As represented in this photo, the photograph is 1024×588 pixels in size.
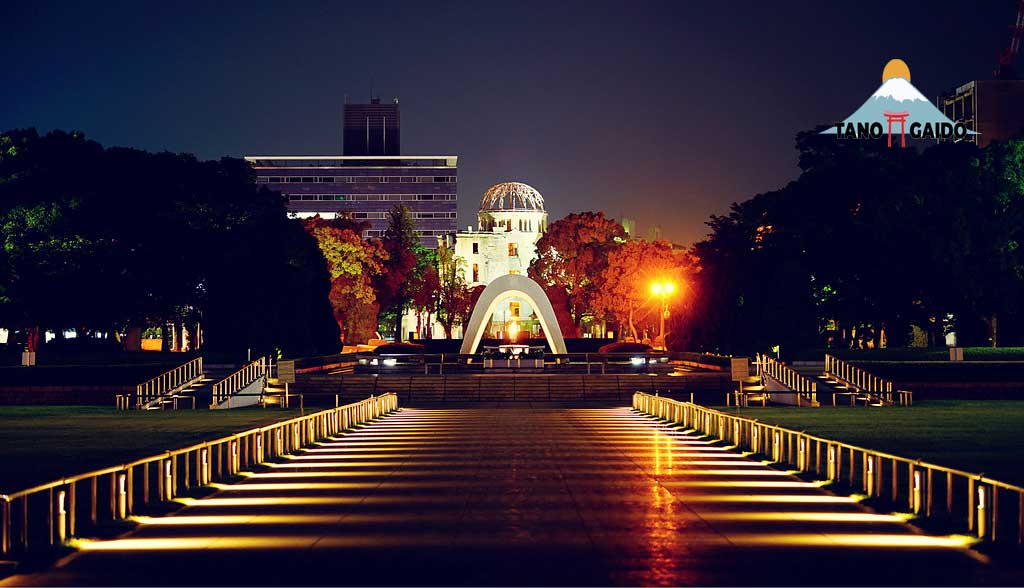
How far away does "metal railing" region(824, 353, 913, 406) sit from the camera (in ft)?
159

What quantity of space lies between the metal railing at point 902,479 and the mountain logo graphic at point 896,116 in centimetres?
3896

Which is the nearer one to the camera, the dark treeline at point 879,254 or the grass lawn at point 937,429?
the grass lawn at point 937,429

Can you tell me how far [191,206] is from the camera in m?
70.1

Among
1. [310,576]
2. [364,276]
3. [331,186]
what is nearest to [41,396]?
[310,576]

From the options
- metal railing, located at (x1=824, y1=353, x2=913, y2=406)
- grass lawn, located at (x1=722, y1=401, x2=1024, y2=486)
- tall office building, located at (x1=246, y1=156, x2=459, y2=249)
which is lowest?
grass lawn, located at (x1=722, y1=401, x2=1024, y2=486)

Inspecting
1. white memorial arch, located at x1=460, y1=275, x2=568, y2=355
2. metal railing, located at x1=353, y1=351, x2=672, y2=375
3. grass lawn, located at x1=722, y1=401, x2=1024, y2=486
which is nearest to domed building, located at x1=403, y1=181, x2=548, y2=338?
white memorial arch, located at x1=460, y1=275, x2=568, y2=355

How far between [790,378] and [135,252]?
32711 mm

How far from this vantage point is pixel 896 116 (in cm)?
7212

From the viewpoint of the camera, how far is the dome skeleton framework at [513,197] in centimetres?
17738

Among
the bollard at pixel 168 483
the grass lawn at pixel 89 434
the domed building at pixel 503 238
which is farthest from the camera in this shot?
the domed building at pixel 503 238

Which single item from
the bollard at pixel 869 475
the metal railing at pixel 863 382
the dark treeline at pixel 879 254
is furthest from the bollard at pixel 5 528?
the dark treeline at pixel 879 254

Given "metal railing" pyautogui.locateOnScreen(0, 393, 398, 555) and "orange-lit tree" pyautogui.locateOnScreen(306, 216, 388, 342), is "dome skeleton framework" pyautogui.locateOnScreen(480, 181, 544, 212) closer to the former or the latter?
"orange-lit tree" pyautogui.locateOnScreen(306, 216, 388, 342)

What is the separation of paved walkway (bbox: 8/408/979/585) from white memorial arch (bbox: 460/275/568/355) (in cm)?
5480

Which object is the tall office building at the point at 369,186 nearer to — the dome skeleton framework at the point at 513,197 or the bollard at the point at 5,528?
the dome skeleton framework at the point at 513,197
